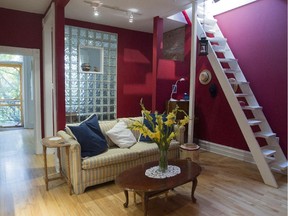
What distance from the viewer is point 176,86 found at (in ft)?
15.2

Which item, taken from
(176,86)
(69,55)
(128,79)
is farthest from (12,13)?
(176,86)

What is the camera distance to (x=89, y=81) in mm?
4543

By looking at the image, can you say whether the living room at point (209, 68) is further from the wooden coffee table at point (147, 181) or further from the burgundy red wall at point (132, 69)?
the wooden coffee table at point (147, 181)

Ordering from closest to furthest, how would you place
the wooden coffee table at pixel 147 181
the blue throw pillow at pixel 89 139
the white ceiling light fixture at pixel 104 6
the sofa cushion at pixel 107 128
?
the wooden coffee table at pixel 147 181 < the blue throw pillow at pixel 89 139 < the sofa cushion at pixel 107 128 < the white ceiling light fixture at pixel 104 6

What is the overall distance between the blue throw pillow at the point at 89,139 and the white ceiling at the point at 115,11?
2.00m

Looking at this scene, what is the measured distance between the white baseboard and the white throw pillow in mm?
1927

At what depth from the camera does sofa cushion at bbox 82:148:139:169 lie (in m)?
2.67

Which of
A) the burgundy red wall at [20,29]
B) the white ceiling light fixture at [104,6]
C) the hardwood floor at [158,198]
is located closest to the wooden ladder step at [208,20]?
the white ceiling light fixture at [104,6]

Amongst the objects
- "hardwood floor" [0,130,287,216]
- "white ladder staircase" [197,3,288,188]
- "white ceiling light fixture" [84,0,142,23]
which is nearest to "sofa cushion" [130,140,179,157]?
"hardwood floor" [0,130,287,216]

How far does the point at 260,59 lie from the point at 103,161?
9.95 ft

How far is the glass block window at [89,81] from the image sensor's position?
4.30 meters

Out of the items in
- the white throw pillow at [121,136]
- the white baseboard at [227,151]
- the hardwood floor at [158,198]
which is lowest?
the hardwood floor at [158,198]

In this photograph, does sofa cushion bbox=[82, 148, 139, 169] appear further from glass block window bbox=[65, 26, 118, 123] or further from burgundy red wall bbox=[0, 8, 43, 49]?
burgundy red wall bbox=[0, 8, 43, 49]

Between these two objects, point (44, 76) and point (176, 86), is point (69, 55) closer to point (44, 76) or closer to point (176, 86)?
point (44, 76)
